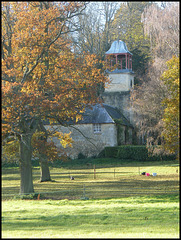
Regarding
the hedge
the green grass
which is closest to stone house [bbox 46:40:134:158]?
the hedge

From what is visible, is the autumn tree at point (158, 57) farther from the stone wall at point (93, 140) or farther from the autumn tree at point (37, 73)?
the autumn tree at point (37, 73)

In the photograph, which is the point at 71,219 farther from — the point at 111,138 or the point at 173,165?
the point at 111,138

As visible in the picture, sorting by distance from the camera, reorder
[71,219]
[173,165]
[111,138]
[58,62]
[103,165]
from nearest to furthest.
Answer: [71,219]
[58,62]
[173,165]
[103,165]
[111,138]

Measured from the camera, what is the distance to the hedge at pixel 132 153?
1775 inches

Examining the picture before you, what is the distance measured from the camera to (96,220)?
13.6 meters

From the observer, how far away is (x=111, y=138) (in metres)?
48.5

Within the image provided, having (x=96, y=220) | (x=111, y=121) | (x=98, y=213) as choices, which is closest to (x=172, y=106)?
(x=98, y=213)

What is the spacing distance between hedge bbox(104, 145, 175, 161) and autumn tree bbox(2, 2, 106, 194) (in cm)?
2230

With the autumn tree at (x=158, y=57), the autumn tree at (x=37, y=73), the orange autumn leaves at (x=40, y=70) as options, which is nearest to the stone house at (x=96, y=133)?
the autumn tree at (x=158, y=57)

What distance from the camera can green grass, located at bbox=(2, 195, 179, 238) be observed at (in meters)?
11.1

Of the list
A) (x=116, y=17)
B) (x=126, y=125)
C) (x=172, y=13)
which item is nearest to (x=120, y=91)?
(x=126, y=125)

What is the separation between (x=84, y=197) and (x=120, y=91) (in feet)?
117

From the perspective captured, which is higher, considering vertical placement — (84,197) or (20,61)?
(20,61)

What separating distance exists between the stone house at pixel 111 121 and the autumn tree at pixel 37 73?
66.8 ft
